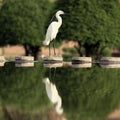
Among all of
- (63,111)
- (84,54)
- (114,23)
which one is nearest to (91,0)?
(114,23)

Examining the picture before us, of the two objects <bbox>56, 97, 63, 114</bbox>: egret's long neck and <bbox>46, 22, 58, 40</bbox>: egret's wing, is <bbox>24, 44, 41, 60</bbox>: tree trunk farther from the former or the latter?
<bbox>56, 97, 63, 114</bbox>: egret's long neck

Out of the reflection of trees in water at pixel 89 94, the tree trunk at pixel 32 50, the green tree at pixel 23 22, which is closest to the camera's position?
the reflection of trees in water at pixel 89 94

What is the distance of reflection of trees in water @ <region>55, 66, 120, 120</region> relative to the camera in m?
9.02

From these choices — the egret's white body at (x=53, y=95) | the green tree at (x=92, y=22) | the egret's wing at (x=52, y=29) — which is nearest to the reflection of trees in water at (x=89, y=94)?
the egret's white body at (x=53, y=95)

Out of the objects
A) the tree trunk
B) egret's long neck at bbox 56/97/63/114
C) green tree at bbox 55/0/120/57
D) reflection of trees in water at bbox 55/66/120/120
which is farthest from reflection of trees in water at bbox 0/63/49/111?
the tree trunk

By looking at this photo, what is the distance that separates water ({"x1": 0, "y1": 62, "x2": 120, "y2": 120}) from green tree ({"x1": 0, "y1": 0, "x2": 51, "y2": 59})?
16375 millimetres

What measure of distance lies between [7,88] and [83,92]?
2.27m

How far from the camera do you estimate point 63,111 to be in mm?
9094

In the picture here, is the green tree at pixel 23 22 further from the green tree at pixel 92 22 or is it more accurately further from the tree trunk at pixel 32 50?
the green tree at pixel 92 22

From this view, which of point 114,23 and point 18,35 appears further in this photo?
point 18,35

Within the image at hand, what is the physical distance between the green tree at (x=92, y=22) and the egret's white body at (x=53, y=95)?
1578 centimetres

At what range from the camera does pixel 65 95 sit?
11.5 metres

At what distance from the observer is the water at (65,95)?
29.7 feet

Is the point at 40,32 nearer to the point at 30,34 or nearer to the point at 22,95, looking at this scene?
the point at 30,34
